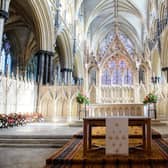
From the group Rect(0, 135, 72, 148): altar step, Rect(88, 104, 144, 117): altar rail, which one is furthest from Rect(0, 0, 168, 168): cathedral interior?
Rect(0, 135, 72, 148): altar step

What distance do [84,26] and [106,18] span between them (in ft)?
13.4

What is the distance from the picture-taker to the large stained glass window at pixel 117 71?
61.4 ft

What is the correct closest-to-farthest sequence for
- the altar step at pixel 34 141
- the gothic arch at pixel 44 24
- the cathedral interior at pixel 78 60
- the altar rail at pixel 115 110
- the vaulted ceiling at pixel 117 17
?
the altar step at pixel 34 141 → the cathedral interior at pixel 78 60 → the altar rail at pixel 115 110 → the gothic arch at pixel 44 24 → the vaulted ceiling at pixel 117 17

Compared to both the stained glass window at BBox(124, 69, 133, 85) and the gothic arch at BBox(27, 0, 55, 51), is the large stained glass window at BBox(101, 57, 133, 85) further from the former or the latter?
the gothic arch at BBox(27, 0, 55, 51)

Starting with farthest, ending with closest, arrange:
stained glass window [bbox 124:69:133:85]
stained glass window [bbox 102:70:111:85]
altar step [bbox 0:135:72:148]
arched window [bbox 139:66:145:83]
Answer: stained glass window [bbox 124:69:133:85] → stained glass window [bbox 102:70:111:85] → arched window [bbox 139:66:145:83] → altar step [bbox 0:135:72:148]

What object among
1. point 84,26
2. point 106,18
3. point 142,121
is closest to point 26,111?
point 142,121

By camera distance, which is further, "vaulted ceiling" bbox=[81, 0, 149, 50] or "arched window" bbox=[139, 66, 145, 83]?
"vaulted ceiling" bbox=[81, 0, 149, 50]

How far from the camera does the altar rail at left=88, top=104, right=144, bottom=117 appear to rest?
12.1 metres

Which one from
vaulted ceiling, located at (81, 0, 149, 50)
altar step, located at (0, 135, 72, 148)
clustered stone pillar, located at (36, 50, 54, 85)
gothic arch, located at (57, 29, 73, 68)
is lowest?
altar step, located at (0, 135, 72, 148)

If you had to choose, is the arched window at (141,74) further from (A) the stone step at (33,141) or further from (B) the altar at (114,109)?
(A) the stone step at (33,141)

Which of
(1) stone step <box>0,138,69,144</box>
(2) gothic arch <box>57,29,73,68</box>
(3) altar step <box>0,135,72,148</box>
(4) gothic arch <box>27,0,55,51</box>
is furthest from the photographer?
(2) gothic arch <box>57,29,73,68</box>

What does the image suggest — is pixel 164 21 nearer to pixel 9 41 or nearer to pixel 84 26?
pixel 84 26

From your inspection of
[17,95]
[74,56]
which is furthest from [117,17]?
[17,95]

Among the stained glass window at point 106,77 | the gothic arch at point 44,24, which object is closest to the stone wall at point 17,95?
the gothic arch at point 44,24
